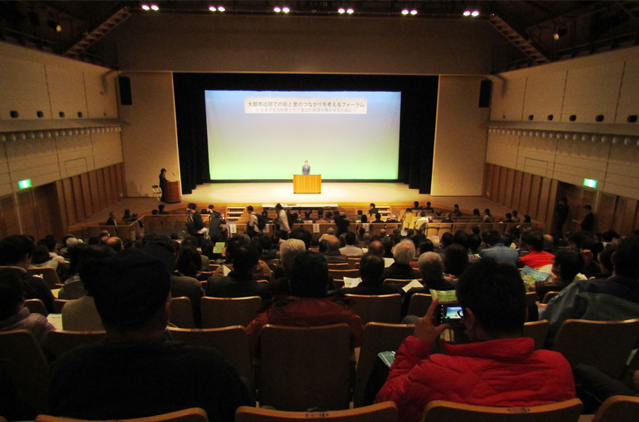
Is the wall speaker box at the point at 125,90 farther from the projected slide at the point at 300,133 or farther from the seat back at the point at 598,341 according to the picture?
the seat back at the point at 598,341

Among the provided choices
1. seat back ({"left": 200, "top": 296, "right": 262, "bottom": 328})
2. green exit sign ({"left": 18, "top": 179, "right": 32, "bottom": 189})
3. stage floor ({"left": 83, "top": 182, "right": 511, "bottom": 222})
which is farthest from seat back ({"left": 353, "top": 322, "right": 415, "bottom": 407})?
stage floor ({"left": 83, "top": 182, "right": 511, "bottom": 222})

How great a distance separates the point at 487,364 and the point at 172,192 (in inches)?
514

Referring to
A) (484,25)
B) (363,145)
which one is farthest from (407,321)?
(484,25)

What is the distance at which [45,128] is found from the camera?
9.08 meters

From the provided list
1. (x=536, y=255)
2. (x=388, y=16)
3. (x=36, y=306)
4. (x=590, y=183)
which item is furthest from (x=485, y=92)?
(x=36, y=306)

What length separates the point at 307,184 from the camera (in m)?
13.6

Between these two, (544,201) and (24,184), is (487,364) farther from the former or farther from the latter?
(544,201)

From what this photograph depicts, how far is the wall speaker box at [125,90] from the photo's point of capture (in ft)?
43.7

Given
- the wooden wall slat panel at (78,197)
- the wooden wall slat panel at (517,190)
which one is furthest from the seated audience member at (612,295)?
the wooden wall slat panel at (78,197)

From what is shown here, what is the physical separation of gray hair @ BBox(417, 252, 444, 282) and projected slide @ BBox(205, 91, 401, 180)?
11.9 metres

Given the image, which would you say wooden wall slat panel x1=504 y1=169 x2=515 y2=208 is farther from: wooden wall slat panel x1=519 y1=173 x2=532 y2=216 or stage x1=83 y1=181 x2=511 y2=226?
wooden wall slat panel x1=519 y1=173 x2=532 y2=216

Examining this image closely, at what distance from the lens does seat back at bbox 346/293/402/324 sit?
2.97m

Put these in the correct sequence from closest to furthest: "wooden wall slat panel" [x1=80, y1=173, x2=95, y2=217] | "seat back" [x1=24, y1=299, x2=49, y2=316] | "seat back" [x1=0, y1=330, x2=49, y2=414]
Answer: "seat back" [x1=0, y1=330, x2=49, y2=414] → "seat back" [x1=24, y1=299, x2=49, y2=316] → "wooden wall slat panel" [x1=80, y1=173, x2=95, y2=217]

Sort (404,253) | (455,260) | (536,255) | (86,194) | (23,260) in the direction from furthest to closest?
1. (86,194)
2. (536,255)
3. (404,253)
4. (455,260)
5. (23,260)
